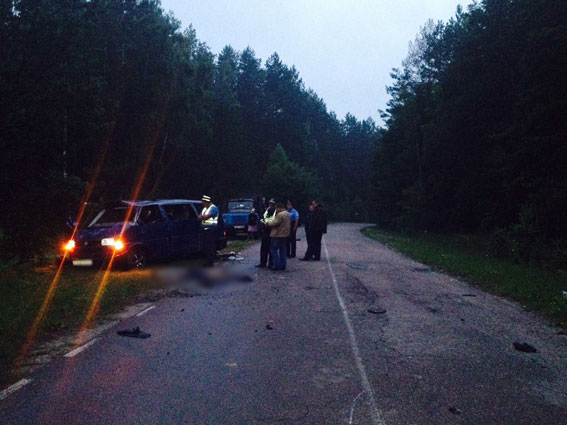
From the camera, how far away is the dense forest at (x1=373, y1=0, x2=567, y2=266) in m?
21.3

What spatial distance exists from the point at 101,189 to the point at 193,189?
19067mm

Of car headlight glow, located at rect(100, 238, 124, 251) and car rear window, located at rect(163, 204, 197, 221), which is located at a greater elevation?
car rear window, located at rect(163, 204, 197, 221)

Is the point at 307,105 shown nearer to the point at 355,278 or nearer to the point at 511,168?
the point at 511,168

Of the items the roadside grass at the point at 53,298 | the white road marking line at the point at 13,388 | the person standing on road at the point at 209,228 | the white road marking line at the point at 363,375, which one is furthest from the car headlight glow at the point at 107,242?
the white road marking line at the point at 13,388

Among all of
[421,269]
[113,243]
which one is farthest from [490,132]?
[113,243]

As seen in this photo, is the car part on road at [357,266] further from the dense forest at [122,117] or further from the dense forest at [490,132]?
the dense forest at [122,117]

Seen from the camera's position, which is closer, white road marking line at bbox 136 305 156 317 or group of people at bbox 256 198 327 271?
white road marking line at bbox 136 305 156 317

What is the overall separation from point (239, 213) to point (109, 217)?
15.7m

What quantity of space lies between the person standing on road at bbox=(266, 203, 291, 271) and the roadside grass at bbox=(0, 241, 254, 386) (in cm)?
348

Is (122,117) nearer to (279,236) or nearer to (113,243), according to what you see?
(113,243)

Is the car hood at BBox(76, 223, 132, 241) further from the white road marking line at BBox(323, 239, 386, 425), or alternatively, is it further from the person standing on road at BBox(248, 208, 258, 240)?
the person standing on road at BBox(248, 208, 258, 240)

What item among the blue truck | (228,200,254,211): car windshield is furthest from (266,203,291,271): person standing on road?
(228,200,254,211): car windshield

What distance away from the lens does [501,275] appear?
555 inches

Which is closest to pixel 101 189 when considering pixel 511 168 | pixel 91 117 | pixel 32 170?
pixel 91 117
